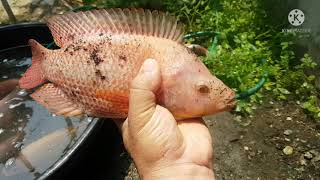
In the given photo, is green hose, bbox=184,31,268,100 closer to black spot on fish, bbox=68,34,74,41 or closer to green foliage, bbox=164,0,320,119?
green foliage, bbox=164,0,320,119

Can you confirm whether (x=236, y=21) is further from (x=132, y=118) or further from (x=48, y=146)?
(x=132, y=118)

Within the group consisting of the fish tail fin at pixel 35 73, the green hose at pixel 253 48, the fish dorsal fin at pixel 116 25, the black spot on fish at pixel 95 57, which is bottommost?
the green hose at pixel 253 48

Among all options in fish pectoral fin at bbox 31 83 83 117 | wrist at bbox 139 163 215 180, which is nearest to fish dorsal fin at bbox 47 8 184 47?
fish pectoral fin at bbox 31 83 83 117

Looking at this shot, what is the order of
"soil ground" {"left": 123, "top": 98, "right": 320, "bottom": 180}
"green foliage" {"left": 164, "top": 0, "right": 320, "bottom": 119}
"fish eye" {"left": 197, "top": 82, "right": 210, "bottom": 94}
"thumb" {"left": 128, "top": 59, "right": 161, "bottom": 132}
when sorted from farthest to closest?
"green foliage" {"left": 164, "top": 0, "right": 320, "bottom": 119}, "soil ground" {"left": 123, "top": 98, "right": 320, "bottom": 180}, "fish eye" {"left": 197, "top": 82, "right": 210, "bottom": 94}, "thumb" {"left": 128, "top": 59, "right": 161, "bottom": 132}

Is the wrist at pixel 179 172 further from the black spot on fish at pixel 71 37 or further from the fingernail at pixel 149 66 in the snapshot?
the black spot on fish at pixel 71 37

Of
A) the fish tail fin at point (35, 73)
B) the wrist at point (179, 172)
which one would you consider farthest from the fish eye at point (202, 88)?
the fish tail fin at point (35, 73)

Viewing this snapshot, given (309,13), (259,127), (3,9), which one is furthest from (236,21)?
(3,9)

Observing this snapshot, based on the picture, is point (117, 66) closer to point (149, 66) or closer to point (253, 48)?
point (149, 66)

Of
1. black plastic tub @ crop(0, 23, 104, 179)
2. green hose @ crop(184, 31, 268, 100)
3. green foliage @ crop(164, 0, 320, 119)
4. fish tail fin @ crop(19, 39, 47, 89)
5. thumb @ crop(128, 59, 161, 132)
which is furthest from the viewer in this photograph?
green foliage @ crop(164, 0, 320, 119)
